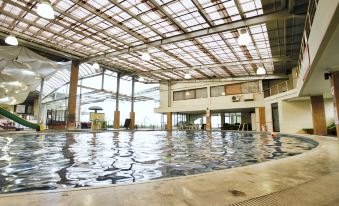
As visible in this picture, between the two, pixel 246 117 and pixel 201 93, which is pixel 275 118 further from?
pixel 201 93

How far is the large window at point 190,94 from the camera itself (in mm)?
25308

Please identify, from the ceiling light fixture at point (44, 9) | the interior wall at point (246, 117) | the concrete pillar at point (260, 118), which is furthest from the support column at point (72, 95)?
the interior wall at point (246, 117)

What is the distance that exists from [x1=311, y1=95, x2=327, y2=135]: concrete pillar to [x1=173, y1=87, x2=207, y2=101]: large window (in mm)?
12669

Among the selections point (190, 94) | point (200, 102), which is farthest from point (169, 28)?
point (190, 94)

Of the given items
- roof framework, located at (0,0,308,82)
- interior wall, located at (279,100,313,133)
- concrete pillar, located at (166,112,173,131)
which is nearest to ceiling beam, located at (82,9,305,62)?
roof framework, located at (0,0,308,82)

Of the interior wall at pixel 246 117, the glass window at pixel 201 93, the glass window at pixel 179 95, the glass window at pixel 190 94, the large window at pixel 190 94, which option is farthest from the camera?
the glass window at pixel 179 95

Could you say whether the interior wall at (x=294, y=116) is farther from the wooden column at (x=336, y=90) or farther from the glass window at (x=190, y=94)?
the glass window at (x=190, y=94)

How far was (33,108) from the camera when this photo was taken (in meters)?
31.7

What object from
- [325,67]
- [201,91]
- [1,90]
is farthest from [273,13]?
[1,90]

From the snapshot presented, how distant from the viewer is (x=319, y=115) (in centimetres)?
1310

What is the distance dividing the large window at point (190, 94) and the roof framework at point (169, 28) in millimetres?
7886

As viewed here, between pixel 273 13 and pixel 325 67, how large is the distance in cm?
329

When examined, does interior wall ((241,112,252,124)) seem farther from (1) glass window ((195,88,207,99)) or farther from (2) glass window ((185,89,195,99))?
(2) glass window ((185,89,195,99))

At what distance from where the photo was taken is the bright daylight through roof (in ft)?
6.85
